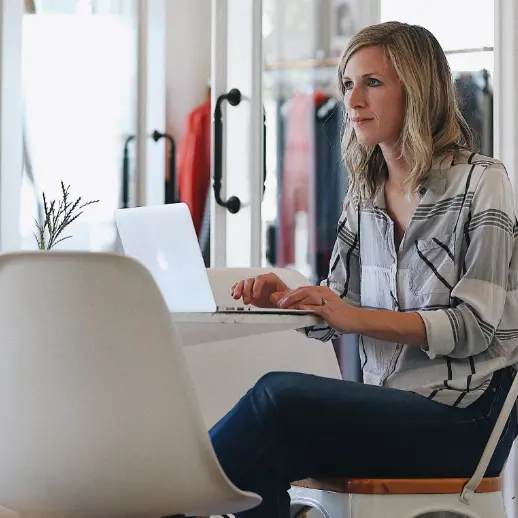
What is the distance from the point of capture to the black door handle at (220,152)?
3.30 m

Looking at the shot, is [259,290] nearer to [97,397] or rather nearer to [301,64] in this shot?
[97,397]

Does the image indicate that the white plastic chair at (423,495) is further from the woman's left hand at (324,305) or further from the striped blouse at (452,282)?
the woman's left hand at (324,305)

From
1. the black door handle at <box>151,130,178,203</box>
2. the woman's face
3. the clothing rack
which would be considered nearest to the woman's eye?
the woman's face

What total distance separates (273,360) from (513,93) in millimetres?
1120

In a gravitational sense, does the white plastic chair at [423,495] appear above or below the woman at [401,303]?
below

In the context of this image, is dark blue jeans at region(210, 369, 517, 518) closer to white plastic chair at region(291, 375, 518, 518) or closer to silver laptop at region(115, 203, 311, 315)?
white plastic chair at region(291, 375, 518, 518)

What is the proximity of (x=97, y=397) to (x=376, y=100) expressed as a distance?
0.73 m

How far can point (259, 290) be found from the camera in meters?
1.73

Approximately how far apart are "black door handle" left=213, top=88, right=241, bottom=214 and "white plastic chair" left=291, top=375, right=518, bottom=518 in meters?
1.81

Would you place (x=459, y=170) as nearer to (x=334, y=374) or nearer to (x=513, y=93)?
(x=334, y=374)

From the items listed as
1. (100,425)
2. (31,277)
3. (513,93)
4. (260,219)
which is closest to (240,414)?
(100,425)

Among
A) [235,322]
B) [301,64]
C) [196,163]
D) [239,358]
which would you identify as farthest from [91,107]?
[235,322]

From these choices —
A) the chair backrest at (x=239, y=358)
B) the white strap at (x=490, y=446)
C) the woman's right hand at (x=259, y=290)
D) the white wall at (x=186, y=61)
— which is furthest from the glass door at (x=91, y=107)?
the white strap at (x=490, y=446)

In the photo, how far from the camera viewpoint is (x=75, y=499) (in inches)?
54.1
